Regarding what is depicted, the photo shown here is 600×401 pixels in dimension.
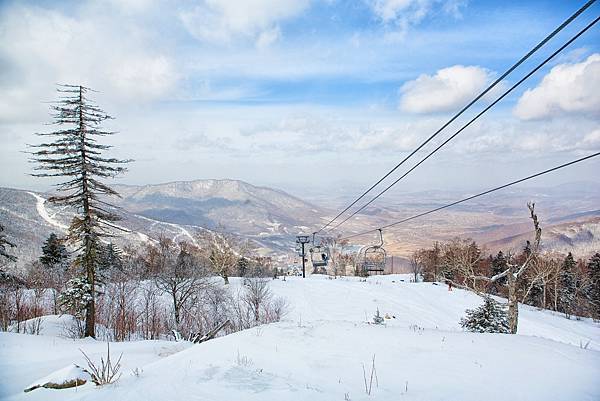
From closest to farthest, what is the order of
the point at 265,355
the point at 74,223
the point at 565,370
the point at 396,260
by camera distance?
1. the point at 565,370
2. the point at 265,355
3. the point at 74,223
4. the point at 396,260

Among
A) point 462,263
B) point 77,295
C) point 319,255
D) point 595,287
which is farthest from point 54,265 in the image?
point 595,287

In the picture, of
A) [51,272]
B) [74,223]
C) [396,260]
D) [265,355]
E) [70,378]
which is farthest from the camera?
[396,260]

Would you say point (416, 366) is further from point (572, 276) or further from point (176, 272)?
point (572, 276)

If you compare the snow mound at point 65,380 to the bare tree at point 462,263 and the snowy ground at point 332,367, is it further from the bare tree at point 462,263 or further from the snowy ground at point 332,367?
the bare tree at point 462,263

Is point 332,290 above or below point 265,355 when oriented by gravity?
below

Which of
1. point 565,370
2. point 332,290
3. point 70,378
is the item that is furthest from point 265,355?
point 332,290

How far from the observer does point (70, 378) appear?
597 cm

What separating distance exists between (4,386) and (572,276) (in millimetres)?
66934

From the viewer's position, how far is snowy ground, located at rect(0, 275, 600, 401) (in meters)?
5.33

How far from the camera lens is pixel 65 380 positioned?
5934 mm

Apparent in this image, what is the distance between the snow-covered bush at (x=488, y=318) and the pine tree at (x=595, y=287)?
1681 inches

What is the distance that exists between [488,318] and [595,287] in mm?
47047

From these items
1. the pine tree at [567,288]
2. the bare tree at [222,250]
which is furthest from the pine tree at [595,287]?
the bare tree at [222,250]

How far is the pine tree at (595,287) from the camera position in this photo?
49.9m
